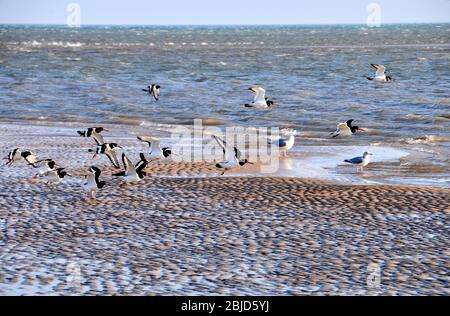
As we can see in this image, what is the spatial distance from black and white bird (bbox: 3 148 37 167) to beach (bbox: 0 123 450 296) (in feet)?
1.13

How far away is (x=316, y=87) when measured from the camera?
49.5 meters

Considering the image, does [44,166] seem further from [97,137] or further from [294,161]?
[294,161]

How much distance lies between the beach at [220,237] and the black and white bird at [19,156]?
1.13ft

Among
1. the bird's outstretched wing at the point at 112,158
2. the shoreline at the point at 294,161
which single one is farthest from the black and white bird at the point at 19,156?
the bird's outstretched wing at the point at 112,158

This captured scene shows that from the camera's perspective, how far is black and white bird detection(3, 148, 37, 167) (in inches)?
804

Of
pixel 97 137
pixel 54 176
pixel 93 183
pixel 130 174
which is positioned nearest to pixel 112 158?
pixel 97 137

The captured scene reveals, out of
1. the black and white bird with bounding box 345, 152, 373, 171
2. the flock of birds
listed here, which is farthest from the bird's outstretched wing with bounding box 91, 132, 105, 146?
the black and white bird with bounding box 345, 152, 373, 171

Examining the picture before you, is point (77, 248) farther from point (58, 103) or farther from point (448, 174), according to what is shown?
point (58, 103)

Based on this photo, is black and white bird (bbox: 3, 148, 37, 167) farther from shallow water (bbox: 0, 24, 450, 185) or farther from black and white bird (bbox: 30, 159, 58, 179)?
shallow water (bbox: 0, 24, 450, 185)

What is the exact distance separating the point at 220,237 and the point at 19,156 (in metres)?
8.41

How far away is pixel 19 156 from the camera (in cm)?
2138

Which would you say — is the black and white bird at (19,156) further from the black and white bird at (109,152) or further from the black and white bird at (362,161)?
the black and white bird at (362,161)
